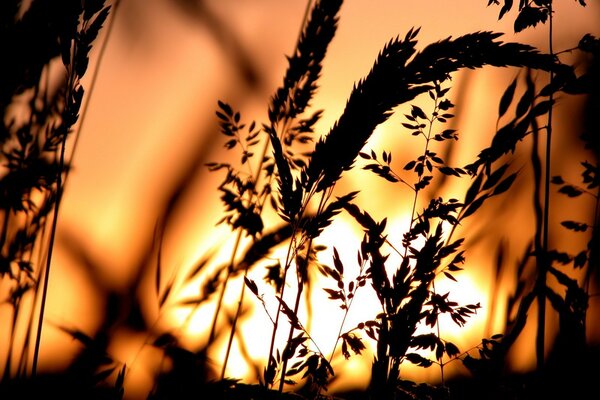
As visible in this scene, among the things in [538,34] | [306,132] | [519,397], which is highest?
[538,34]

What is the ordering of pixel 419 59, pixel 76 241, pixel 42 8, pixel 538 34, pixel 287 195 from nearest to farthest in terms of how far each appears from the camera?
pixel 419 59
pixel 287 195
pixel 42 8
pixel 76 241
pixel 538 34

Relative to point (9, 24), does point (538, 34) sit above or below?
above

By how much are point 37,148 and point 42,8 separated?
453 millimetres

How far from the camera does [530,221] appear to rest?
5.12 ft

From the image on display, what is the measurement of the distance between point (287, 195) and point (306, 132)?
0.47 meters

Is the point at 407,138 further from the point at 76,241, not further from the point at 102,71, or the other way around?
the point at 76,241

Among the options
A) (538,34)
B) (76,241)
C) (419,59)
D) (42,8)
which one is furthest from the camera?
(538,34)

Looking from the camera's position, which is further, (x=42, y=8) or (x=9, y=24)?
(x=9, y=24)

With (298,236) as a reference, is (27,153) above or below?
above

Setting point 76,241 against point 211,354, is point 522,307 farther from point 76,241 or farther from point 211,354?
point 76,241

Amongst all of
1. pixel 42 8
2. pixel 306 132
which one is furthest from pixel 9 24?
pixel 306 132

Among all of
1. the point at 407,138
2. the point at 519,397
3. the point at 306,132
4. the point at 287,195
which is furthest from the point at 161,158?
the point at 519,397

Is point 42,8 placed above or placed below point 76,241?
above

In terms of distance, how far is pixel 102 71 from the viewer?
1.42 meters
